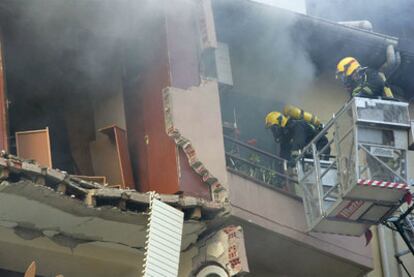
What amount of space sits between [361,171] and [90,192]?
3.01 m

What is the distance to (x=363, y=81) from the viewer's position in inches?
481

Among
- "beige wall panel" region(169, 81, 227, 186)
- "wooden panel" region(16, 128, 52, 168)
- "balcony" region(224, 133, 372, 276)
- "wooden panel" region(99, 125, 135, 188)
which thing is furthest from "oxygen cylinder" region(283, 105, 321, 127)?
"wooden panel" region(16, 128, 52, 168)

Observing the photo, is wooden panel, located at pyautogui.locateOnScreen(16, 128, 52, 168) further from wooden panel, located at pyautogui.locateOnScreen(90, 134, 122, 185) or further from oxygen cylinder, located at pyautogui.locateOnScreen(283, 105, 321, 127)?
oxygen cylinder, located at pyautogui.locateOnScreen(283, 105, 321, 127)

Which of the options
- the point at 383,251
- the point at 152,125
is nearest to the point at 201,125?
the point at 152,125

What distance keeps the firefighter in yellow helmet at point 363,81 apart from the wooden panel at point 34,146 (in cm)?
354

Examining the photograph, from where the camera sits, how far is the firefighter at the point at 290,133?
43.1 ft

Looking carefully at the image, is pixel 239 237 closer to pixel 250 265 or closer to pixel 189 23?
pixel 250 265

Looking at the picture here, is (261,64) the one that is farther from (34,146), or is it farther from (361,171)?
(34,146)

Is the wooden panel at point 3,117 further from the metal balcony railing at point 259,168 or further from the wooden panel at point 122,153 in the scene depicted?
the metal balcony railing at point 259,168

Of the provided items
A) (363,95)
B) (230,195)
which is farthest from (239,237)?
(363,95)

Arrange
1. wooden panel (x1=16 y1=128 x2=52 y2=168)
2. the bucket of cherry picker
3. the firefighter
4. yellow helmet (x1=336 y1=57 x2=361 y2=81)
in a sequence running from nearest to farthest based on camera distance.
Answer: wooden panel (x1=16 y1=128 x2=52 y2=168)
the bucket of cherry picker
yellow helmet (x1=336 y1=57 x2=361 y2=81)
the firefighter

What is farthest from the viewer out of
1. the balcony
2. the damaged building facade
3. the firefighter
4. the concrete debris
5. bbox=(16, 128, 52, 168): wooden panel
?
the firefighter

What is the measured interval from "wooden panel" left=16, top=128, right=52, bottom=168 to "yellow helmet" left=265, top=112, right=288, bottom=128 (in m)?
3.65

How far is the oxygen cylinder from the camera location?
44.2ft
